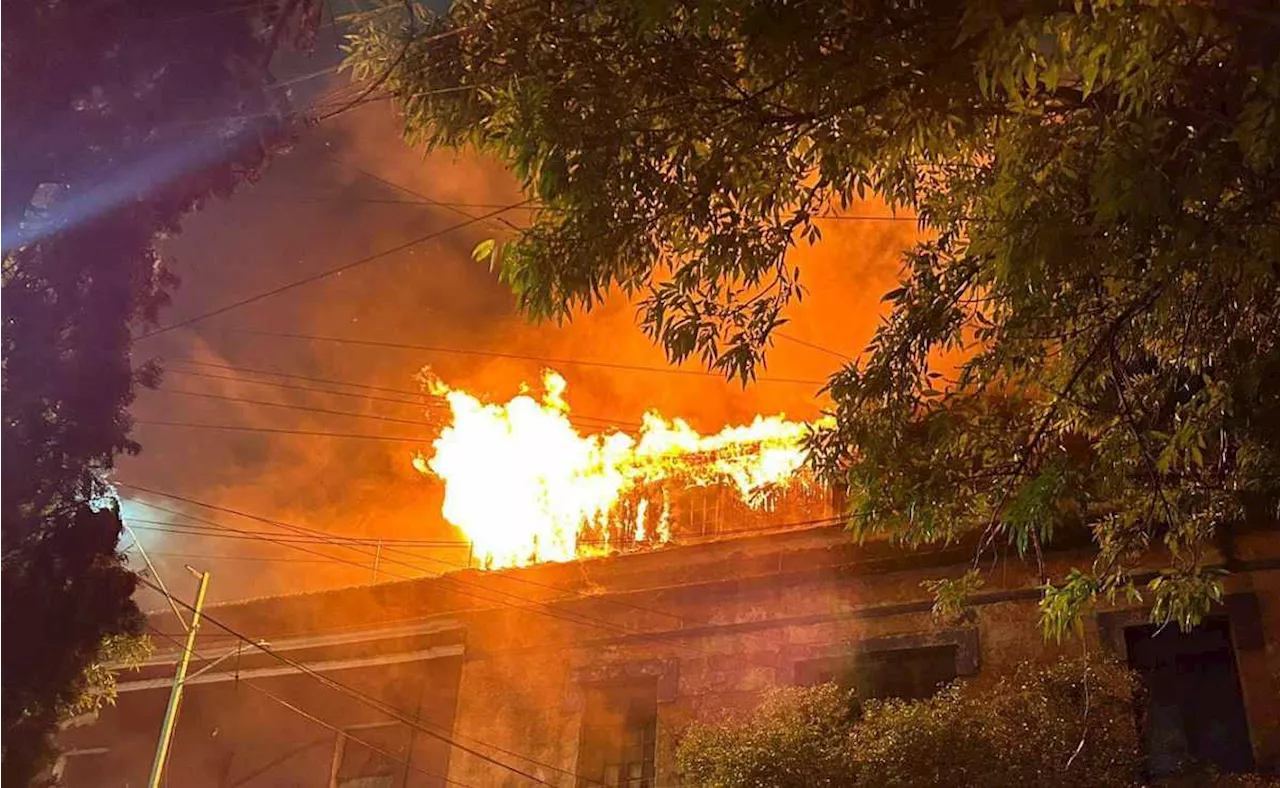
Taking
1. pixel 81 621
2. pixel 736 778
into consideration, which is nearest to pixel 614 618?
pixel 736 778

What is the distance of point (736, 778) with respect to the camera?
36.9 feet

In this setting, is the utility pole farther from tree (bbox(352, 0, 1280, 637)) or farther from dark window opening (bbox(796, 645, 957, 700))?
tree (bbox(352, 0, 1280, 637))

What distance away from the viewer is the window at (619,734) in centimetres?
1503

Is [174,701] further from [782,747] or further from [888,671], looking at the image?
[888,671]

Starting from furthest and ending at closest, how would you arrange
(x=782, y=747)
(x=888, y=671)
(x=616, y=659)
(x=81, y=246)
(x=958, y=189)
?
(x=616, y=659) < (x=888, y=671) < (x=782, y=747) < (x=81, y=246) < (x=958, y=189)

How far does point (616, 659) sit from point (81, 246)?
32.4 feet

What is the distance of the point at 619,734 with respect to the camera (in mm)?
15422

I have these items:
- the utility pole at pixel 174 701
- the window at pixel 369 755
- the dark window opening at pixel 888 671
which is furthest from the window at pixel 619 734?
the utility pole at pixel 174 701

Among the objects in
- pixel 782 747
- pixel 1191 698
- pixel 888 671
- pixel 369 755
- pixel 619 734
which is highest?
pixel 888 671

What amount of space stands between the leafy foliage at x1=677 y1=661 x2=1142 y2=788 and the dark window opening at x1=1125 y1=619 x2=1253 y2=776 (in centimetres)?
137

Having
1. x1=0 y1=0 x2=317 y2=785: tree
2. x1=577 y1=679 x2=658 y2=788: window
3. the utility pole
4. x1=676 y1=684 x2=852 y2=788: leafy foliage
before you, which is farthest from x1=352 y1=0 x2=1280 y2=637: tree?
the utility pole

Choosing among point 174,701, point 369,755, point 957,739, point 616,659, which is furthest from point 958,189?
point 369,755

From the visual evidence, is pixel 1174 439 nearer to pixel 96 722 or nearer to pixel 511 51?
pixel 511 51

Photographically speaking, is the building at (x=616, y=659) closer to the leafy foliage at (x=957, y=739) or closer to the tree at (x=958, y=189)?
the leafy foliage at (x=957, y=739)
